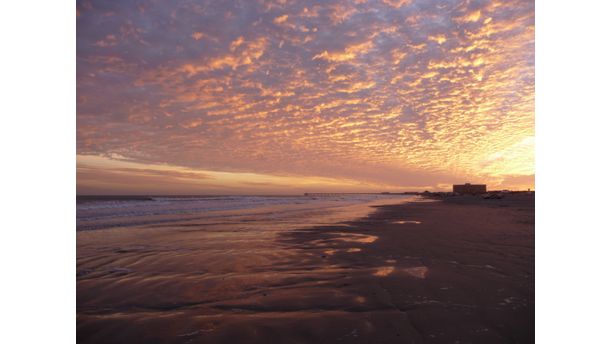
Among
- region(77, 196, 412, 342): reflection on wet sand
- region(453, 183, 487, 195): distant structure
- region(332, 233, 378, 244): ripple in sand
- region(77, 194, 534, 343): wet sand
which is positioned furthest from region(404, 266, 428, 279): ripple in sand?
region(453, 183, 487, 195): distant structure

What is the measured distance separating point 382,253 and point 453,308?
3351 millimetres

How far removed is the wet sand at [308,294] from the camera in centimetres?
316

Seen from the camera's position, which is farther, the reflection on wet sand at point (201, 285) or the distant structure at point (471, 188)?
the distant structure at point (471, 188)

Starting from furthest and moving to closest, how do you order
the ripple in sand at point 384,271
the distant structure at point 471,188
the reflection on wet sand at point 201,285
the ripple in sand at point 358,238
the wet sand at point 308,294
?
the distant structure at point 471,188
the ripple in sand at point 358,238
the ripple in sand at point 384,271
the reflection on wet sand at point 201,285
the wet sand at point 308,294

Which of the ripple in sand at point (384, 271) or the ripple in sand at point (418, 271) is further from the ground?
the ripple in sand at point (418, 271)

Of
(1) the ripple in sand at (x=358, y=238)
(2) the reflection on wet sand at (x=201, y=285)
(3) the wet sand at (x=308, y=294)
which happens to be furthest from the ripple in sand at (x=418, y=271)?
(1) the ripple in sand at (x=358, y=238)

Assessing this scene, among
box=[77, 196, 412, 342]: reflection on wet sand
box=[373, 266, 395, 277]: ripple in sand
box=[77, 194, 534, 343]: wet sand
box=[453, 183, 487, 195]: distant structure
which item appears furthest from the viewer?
box=[453, 183, 487, 195]: distant structure

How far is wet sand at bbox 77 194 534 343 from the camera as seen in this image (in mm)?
3158

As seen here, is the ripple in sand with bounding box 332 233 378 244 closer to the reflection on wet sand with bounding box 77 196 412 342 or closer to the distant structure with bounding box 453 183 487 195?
the reflection on wet sand with bounding box 77 196 412 342

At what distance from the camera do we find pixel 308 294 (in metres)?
4.22

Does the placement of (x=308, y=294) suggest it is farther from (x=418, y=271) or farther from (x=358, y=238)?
(x=358, y=238)

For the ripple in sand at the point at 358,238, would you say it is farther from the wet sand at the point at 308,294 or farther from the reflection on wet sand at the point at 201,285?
the wet sand at the point at 308,294

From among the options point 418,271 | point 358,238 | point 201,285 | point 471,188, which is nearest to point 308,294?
point 201,285
